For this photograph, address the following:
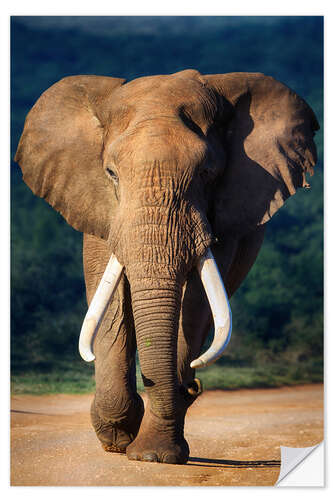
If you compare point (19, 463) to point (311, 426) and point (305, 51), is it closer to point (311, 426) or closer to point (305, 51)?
point (311, 426)

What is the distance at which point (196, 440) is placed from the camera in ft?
16.4

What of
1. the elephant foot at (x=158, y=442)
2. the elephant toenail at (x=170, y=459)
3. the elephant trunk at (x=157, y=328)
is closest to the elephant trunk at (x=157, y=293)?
the elephant trunk at (x=157, y=328)

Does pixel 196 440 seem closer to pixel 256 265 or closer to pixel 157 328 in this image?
pixel 157 328

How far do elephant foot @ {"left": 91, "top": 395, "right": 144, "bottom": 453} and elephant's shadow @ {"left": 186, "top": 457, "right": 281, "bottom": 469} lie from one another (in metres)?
0.28

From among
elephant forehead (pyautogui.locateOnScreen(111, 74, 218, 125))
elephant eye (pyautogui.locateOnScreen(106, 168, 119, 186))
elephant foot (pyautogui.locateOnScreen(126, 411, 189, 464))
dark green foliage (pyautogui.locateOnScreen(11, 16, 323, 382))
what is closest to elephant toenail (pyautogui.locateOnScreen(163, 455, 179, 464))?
elephant foot (pyautogui.locateOnScreen(126, 411, 189, 464))

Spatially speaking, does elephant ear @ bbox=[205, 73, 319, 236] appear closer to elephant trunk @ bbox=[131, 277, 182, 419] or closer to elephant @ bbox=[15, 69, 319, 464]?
elephant @ bbox=[15, 69, 319, 464]

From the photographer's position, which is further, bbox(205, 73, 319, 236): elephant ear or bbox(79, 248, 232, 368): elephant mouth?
bbox(205, 73, 319, 236): elephant ear

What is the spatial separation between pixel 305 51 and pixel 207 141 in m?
6.20

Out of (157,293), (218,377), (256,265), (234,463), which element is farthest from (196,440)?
(256,265)

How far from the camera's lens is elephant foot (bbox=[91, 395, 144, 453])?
3713 millimetres

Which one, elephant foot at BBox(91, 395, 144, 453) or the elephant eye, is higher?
the elephant eye

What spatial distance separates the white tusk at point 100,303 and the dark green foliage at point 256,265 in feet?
14.3

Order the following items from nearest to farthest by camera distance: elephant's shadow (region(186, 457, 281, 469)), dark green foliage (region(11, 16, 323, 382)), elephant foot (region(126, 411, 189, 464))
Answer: elephant foot (region(126, 411, 189, 464)), elephant's shadow (region(186, 457, 281, 469)), dark green foliage (region(11, 16, 323, 382))

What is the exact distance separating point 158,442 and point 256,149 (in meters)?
1.21
